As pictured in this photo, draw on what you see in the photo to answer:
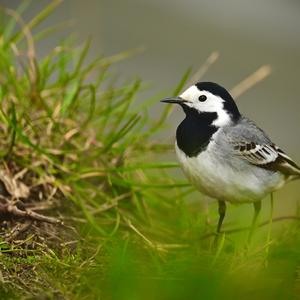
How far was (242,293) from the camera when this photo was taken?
288 centimetres

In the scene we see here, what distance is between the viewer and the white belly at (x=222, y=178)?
13.0 feet

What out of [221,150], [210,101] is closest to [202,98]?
[210,101]

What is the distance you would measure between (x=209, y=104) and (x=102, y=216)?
0.86 m

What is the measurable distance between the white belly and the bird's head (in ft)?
0.65

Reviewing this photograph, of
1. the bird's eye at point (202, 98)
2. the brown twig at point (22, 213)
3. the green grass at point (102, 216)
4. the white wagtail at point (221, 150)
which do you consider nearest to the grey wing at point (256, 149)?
the white wagtail at point (221, 150)

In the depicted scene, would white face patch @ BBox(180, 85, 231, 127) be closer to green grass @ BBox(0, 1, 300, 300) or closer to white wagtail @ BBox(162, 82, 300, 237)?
white wagtail @ BBox(162, 82, 300, 237)

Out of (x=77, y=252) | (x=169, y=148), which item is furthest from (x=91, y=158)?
(x=77, y=252)

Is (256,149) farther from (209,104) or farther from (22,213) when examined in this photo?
(22,213)

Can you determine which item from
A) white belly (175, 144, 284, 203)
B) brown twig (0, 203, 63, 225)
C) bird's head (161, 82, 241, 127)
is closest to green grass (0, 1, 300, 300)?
brown twig (0, 203, 63, 225)

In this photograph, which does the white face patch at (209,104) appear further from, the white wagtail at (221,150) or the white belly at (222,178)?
the white belly at (222,178)

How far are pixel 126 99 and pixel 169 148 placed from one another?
0.37 meters

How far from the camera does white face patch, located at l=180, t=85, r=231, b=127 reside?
409 cm

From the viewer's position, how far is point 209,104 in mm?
4094

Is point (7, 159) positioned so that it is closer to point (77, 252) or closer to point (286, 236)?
point (77, 252)
